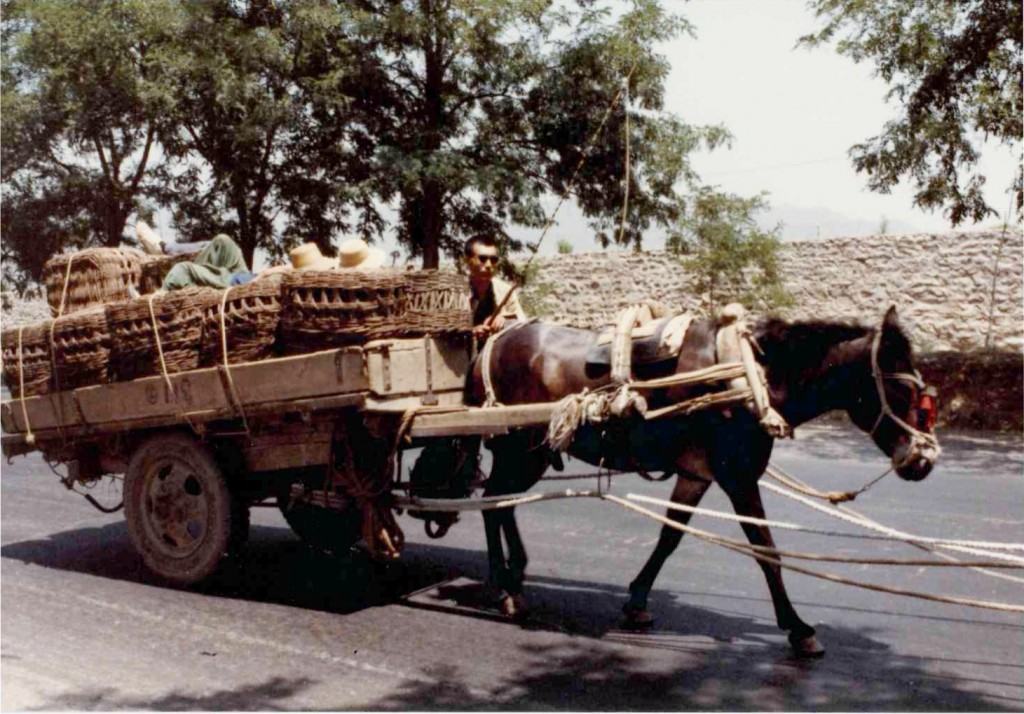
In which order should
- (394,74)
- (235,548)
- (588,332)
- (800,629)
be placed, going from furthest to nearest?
1. (394,74)
2. (235,548)
3. (588,332)
4. (800,629)

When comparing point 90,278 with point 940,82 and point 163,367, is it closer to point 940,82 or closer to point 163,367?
point 163,367

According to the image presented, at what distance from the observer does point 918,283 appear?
1781cm

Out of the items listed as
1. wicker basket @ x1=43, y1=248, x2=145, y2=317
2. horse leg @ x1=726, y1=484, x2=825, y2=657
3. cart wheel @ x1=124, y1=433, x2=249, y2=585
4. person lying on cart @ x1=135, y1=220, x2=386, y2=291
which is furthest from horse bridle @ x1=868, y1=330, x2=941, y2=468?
wicker basket @ x1=43, y1=248, x2=145, y2=317

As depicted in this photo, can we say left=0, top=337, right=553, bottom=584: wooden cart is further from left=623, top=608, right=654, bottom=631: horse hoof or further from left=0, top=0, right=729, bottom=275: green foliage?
left=0, top=0, right=729, bottom=275: green foliage

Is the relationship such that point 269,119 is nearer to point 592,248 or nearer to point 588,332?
point 588,332

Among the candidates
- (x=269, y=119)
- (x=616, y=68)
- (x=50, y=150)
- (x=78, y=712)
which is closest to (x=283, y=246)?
(x=269, y=119)

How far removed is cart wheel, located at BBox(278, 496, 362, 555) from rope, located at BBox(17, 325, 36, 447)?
186 centimetres

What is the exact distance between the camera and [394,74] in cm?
1460

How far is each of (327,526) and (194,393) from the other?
1.41 meters

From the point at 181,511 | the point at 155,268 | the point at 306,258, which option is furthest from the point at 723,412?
the point at 155,268

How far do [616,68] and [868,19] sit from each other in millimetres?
2979

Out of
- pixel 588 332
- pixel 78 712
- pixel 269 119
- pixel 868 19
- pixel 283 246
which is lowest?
pixel 78 712

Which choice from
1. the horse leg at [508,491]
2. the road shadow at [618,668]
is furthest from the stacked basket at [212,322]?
the road shadow at [618,668]

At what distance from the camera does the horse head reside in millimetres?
4695
